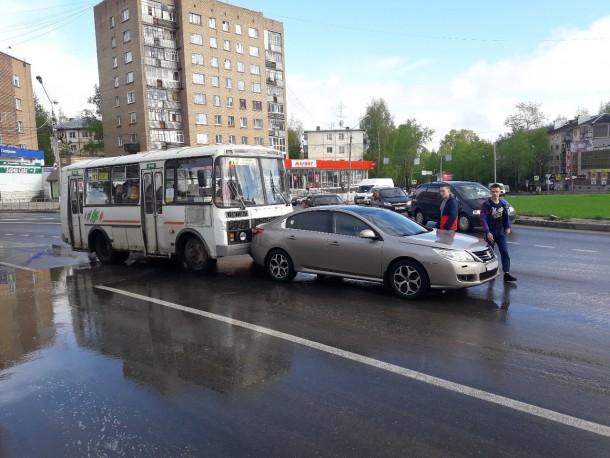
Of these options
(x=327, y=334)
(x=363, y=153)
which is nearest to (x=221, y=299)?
(x=327, y=334)

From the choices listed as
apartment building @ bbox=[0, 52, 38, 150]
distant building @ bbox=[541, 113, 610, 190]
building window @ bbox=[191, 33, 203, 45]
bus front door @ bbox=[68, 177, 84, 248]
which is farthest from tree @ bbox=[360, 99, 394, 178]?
bus front door @ bbox=[68, 177, 84, 248]

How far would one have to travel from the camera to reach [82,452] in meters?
3.38

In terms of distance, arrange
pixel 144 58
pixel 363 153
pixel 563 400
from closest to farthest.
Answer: pixel 563 400 < pixel 144 58 < pixel 363 153

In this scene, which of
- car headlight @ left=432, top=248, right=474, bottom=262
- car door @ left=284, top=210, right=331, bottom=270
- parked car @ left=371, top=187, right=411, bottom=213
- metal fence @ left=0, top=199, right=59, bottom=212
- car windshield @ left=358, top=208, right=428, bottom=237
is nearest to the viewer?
car headlight @ left=432, top=248, right=474, bottom=262

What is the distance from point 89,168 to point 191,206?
3.97 metres

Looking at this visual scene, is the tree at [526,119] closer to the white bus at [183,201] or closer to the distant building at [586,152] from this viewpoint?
the distant building at [586,152]

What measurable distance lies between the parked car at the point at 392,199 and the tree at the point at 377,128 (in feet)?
213

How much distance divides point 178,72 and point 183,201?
54197 millimetres

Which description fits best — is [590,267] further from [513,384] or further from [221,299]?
[221,299]

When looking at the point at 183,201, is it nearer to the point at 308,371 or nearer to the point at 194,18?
the point at 308,371

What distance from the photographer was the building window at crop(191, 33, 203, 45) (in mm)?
58906

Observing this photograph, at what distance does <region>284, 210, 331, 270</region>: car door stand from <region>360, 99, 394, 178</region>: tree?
83605 mm

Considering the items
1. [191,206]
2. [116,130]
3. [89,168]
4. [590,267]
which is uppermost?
[116,130]

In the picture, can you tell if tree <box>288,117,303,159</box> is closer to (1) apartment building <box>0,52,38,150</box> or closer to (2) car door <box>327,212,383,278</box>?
(1) apartment building <box>0,52,38,150</box>
